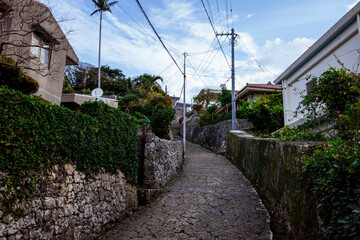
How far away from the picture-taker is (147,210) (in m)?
6.74

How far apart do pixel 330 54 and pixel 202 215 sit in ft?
25.7

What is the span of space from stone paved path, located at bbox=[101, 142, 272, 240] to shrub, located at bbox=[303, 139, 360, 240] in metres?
2.51

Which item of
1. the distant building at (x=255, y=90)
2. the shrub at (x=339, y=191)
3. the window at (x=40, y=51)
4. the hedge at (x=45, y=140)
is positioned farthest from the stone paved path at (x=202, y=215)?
the distant building at (x=255, y=90)

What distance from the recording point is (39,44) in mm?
10398

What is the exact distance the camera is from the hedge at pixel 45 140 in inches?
124

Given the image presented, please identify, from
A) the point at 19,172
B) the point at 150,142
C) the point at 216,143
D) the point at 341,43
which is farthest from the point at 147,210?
the point at 216,143

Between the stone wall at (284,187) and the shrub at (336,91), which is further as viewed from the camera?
the shrub at (336,91)

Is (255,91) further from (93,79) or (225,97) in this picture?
(93,79)

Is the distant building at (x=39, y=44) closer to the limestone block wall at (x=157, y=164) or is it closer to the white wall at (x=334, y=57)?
the limestone block wall at (x=157, y=164)

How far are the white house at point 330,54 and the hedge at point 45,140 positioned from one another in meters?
5.28

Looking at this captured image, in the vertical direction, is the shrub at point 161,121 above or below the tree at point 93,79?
below

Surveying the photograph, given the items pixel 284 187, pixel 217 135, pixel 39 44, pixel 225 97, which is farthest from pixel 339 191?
pixel 225 97

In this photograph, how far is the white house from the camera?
7.36m

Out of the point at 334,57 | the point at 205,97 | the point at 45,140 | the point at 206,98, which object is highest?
the point at 205,97
